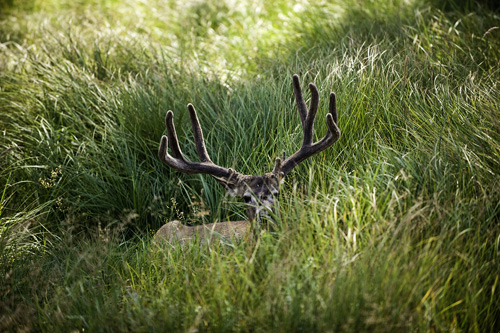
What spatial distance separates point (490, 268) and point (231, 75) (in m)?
3.75

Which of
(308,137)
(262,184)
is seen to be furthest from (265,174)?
(308,137)

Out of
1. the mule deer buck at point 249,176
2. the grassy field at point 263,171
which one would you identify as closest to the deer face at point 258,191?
the mule deer buck at point 249,176

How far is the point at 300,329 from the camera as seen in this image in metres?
2.53

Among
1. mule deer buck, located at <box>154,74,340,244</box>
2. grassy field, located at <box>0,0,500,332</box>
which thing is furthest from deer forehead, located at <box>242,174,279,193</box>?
grassy field, located at <box>0,0,500,332</box>

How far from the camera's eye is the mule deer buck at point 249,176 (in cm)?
349

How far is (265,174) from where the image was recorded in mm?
3582

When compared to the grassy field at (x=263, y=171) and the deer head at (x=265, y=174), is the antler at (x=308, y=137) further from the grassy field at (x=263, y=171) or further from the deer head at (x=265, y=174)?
the grassy field at (x=263, y=171)

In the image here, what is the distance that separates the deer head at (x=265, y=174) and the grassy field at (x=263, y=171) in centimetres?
16

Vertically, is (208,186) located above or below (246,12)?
below

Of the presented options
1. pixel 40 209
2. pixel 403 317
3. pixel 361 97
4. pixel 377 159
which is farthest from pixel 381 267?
pixel 40 209

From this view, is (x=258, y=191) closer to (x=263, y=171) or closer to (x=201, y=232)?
(x=201, y=232)

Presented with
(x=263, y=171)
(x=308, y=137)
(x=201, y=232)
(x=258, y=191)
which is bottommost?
(x=201, y=232)

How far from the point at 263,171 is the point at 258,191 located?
0.70 metres

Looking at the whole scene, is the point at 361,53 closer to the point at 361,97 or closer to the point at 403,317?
the point at 361,97
